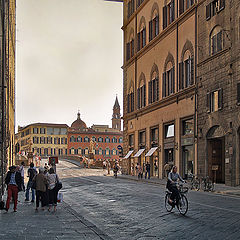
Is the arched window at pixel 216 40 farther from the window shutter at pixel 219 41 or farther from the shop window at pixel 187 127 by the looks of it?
the shop window at pixel 187 127

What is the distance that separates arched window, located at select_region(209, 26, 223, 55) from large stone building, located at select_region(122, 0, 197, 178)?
3.01 m

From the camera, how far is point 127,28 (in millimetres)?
60938

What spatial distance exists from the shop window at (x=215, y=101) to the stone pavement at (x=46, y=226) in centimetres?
1859

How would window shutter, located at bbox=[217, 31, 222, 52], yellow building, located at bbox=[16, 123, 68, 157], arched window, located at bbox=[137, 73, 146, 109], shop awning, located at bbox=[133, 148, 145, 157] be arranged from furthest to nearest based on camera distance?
yellow building, located at bbox=[16, 123, 68, 157] < arched window, located at bbox=[137, 73, 146, 109] < shop awning, located at bbox=[133, 148, 145, 157] < window shutter, located at bbox=[217, 31, 222, 52]

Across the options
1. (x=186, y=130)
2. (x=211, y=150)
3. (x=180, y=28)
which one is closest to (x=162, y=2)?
(x=180, y=28)

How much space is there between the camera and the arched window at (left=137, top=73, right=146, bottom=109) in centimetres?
5262

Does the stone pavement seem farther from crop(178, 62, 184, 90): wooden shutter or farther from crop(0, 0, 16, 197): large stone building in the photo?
crop(178, 62, 184, 90): wooden shutter

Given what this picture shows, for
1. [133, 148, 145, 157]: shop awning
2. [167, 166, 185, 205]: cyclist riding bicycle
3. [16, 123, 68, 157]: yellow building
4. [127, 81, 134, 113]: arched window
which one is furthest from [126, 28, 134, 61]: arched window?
[16, 123, 68, 157]: yellow building

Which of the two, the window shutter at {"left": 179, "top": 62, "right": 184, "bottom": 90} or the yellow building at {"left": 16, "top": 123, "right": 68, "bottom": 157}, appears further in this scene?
the yellow building at {"left": 16, "top": 123, "right": 68, "bottom": 157}

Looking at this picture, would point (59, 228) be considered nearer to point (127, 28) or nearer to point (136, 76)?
point (136, 76)

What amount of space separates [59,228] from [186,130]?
2837 centimetres

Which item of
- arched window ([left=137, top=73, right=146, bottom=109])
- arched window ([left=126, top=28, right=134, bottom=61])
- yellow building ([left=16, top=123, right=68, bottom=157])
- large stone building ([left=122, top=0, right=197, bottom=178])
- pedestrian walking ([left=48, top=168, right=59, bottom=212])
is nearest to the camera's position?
pedestrian walking ([left=48, top=168, right=59, bottom=212])

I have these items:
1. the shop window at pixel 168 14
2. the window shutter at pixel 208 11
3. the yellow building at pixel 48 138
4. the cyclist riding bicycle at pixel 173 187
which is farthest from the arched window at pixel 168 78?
the yellow building at pixel 48 138

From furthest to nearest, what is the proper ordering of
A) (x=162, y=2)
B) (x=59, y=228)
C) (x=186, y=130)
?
(x=162, y=2) → (x=186, y=130) → (x=59, y=228)
